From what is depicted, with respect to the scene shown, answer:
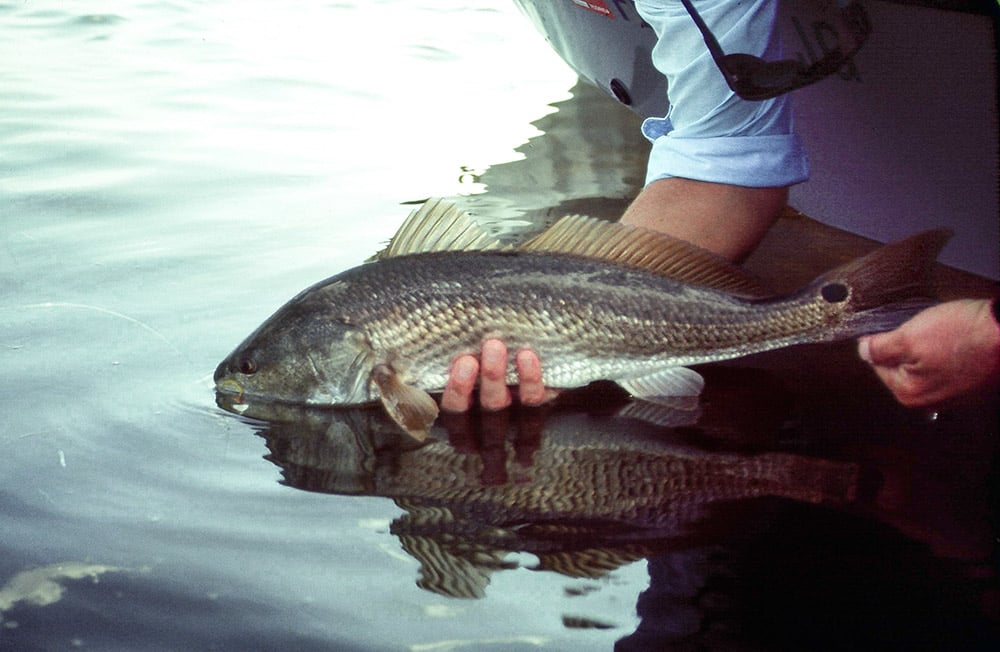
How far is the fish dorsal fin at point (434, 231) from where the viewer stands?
3301mm

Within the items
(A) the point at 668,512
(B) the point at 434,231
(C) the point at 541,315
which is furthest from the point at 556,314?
(A) the point at 668,512

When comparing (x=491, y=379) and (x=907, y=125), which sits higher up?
(x=907, y=125)

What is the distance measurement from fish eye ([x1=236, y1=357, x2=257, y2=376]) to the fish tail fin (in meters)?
1.64

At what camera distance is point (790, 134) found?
4.05 metres

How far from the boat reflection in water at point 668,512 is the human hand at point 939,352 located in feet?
0.83

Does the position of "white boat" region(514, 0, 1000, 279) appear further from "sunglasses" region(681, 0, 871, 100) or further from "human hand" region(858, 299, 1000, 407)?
"human hand" region(858, 299, 1000, 407)

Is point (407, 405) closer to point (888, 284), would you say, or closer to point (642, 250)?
point (642, 250)

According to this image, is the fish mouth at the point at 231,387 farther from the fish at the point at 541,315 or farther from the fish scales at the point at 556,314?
the fish scales at the point at 556,314

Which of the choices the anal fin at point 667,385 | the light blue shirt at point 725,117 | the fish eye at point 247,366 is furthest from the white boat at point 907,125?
the fish eye at point 247,366

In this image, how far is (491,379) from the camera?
315cm

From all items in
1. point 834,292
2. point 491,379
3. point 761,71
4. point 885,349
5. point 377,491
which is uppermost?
point 761,71

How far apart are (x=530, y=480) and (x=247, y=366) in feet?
3.14

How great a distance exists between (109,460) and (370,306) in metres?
0.82

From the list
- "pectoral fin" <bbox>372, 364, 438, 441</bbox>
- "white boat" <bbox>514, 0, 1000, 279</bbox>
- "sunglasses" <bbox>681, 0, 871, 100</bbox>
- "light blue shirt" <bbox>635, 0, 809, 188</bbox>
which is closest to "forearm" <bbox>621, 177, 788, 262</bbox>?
"light blue shirt" <bbox>635, 0, 809, 188</bbox>
